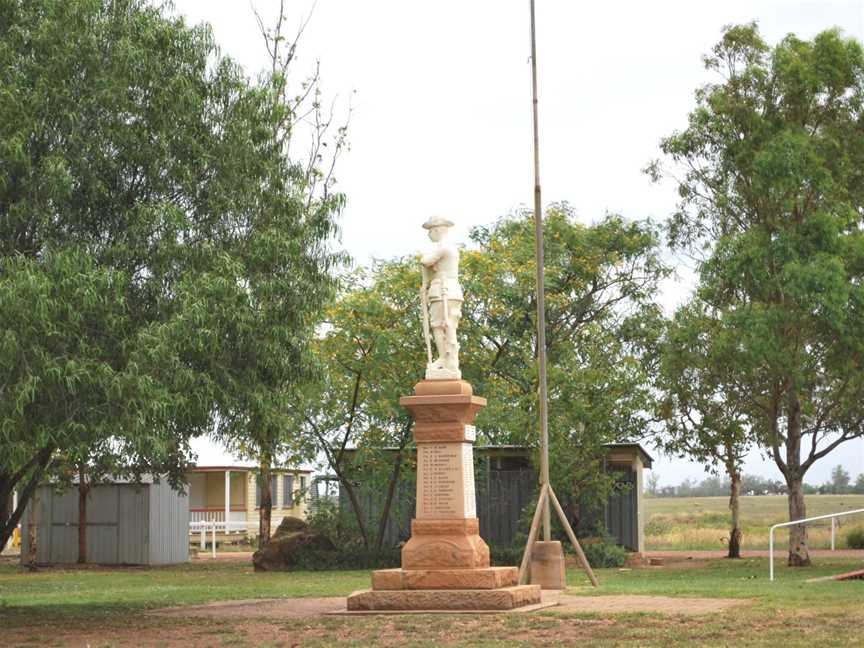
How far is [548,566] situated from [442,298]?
550cm

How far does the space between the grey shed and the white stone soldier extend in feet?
62.6

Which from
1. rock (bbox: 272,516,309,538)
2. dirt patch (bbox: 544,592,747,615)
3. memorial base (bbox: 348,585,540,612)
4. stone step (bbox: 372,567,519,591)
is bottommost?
dirt patch (bbox: 544,592,747,615)

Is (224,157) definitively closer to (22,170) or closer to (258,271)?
(258,271)

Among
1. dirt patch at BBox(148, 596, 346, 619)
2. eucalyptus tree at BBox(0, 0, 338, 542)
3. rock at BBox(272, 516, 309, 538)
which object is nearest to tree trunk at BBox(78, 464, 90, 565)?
rock at BBox(272, 516, 309, 538)

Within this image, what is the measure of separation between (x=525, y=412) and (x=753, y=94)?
361 inches

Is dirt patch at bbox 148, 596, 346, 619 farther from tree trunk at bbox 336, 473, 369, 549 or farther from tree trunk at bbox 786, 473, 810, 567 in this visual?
tree trunk at bbox 786, 473, 810, 567

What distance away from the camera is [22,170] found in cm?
1648

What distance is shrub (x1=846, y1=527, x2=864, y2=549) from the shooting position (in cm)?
3828

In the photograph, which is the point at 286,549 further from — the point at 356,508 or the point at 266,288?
the point at 266,288

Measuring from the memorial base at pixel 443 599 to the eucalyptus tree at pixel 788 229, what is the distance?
10923mm

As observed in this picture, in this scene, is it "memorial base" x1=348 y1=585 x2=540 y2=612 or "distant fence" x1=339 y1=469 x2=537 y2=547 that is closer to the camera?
"memorial base" x1=348 y1=585 x2=540 y2=612

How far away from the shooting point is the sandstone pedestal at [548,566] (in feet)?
71.8

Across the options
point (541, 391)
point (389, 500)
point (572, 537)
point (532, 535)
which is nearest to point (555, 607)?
point (532, 535)

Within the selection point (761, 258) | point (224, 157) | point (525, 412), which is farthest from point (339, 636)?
point (525, 412)
